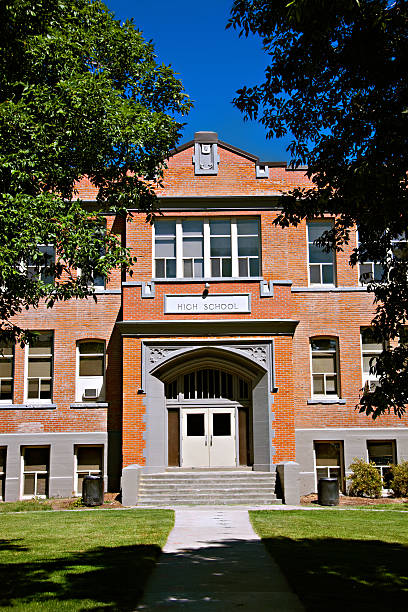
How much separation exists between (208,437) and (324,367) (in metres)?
4.47

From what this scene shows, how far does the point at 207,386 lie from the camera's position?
22.5 metres

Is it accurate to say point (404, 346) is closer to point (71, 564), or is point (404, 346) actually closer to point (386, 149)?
point (386, 149)

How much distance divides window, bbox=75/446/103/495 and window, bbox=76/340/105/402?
1593 mm

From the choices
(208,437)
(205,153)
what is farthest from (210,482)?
(205,153)

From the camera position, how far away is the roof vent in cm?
2295

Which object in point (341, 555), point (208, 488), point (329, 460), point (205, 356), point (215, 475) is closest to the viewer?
point (341, 555)

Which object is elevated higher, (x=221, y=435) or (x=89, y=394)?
(x=89, y=394)

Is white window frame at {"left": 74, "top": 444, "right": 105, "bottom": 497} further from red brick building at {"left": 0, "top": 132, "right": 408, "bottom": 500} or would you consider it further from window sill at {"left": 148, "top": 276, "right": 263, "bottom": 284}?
window sill at {"left": 148, "top": 276, "right": 263, "bottom": 284}

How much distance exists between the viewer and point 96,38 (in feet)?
40.5

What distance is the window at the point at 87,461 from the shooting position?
22.6m

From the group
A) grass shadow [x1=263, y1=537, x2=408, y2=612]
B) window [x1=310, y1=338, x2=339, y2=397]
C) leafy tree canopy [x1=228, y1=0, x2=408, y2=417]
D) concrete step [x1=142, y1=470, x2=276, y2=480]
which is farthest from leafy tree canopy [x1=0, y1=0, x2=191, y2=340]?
window [x1=310, y1=338, x2=339, y2=397]

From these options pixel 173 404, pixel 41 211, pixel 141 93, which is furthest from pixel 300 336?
pixel 41 211

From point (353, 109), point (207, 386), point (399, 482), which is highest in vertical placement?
point (353, 109)

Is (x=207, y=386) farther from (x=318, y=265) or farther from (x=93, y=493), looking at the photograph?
(x=318, y=265)
